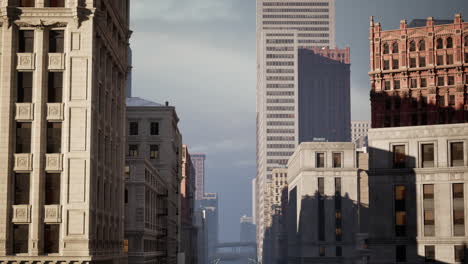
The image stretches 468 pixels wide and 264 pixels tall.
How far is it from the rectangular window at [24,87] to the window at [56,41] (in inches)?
99.6

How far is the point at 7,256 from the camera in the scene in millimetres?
52344

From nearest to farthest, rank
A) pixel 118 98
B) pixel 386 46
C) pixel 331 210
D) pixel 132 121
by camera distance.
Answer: pixel 118 98, pixel 132 121, pixel 331 210, pixel 386 46

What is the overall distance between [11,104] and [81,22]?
315 inches

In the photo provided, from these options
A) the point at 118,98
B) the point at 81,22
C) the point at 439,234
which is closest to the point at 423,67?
the point at 439,234

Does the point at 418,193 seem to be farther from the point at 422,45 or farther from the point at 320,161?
the point at 422,45

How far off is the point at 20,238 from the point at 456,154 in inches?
2201

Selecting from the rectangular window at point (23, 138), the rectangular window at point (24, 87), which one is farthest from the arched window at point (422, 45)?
the rectangular window at point (23, 138)

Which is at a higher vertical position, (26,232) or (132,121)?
(132,121)

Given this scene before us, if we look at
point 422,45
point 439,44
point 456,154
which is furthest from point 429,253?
point 422,45

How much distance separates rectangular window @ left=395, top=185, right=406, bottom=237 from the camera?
91.2m

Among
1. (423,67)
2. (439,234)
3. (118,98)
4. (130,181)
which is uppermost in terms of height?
(423,67)

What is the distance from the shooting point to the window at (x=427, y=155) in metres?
Result: 90.9

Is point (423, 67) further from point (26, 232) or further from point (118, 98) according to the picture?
point (26, 232)

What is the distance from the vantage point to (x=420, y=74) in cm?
16112
